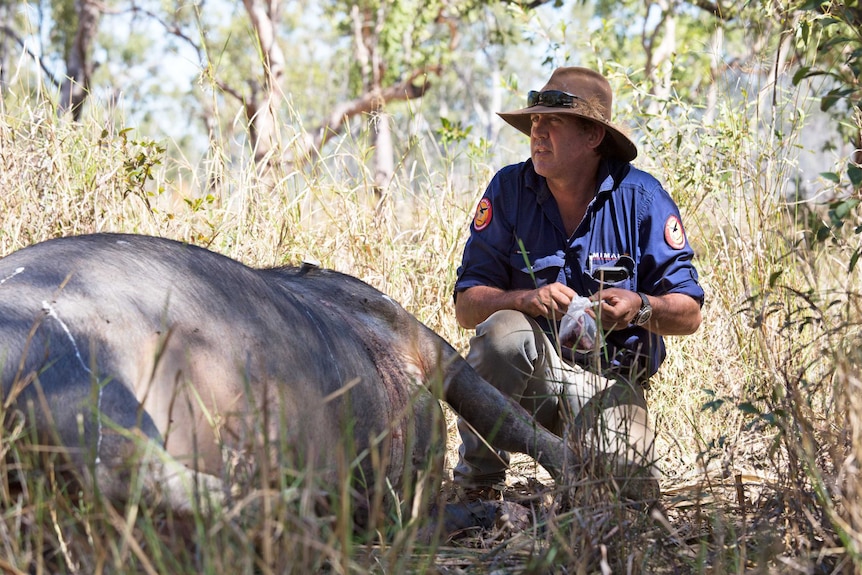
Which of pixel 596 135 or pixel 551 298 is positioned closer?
pixel 551 298

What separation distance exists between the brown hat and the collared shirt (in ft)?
0.29

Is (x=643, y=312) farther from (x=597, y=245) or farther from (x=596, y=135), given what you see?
(x=596, y=135)

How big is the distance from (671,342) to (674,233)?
1.06 m

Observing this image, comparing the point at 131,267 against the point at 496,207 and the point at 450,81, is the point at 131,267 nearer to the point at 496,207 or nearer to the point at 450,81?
the point at 496,207

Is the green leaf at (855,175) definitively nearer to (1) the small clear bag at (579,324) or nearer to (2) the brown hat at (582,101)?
(1) the small clear bag at (579,324)

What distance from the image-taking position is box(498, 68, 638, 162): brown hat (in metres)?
3.93

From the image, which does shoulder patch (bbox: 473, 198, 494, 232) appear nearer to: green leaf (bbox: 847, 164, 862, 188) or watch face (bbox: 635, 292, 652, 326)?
watch face (bbox: 635, 292, 652, 326)

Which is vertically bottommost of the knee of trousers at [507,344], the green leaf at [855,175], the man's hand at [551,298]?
the knee of trousers at [507,344]

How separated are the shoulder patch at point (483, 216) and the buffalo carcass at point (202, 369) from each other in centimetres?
71

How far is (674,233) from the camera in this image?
383 cm

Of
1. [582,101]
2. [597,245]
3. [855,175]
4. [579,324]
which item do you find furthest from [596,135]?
[855,175]

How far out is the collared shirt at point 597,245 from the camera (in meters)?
3.81

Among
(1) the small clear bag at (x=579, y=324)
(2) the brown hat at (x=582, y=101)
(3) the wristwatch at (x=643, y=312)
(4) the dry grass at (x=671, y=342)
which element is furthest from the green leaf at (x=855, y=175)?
→ (2) the brown hat at (x=582, y=101)

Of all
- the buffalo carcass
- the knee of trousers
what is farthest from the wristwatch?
the buffalo carcass
